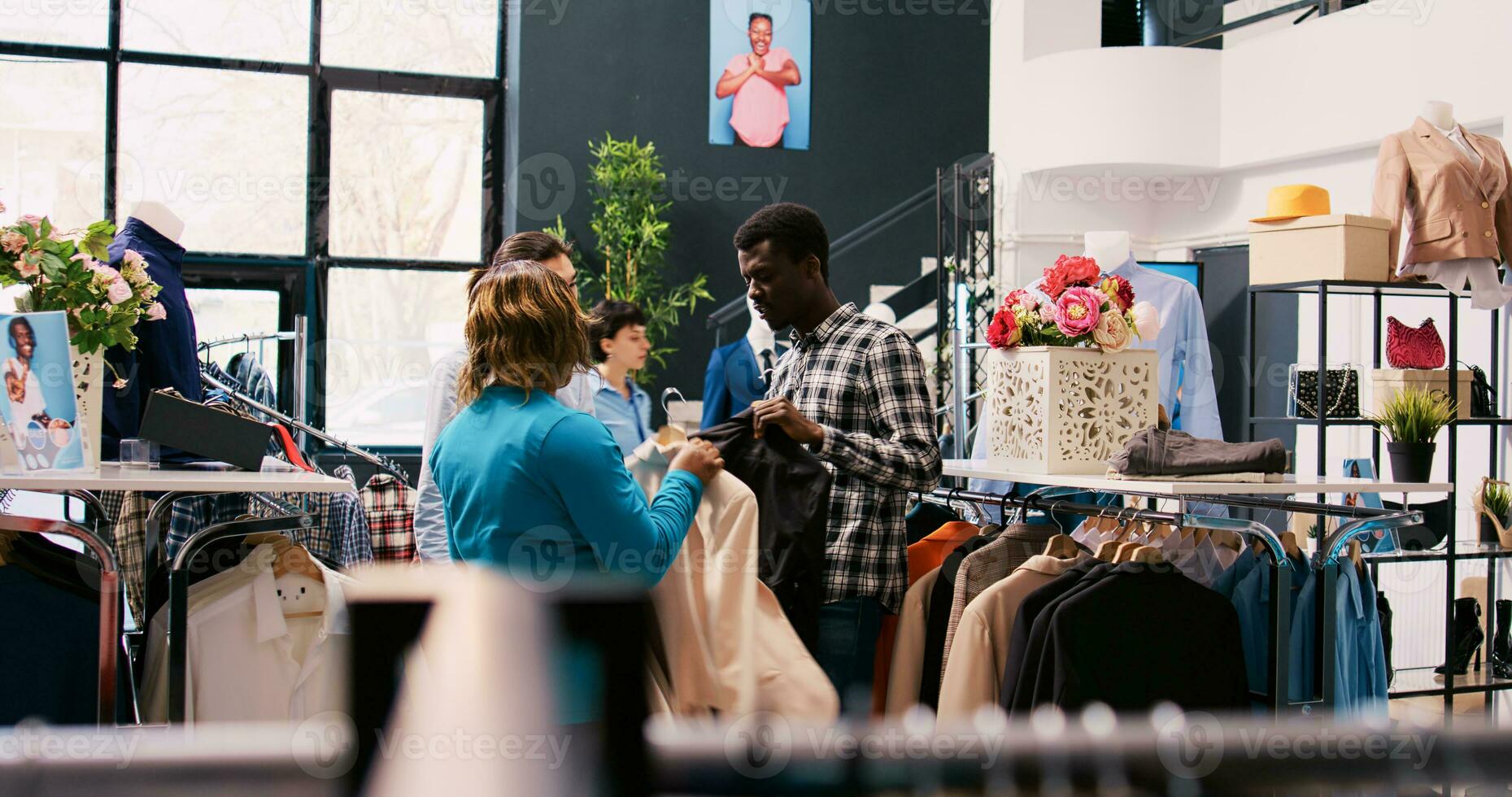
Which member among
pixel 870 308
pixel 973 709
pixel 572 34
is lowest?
pixel 973 709

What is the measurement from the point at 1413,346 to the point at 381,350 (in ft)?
20.9

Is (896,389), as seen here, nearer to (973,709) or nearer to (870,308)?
(973,709)

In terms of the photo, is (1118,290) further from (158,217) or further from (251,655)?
(158,217)

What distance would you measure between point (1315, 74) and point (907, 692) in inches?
218

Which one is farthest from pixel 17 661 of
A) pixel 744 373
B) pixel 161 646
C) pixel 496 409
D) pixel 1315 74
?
pixel 1315 74

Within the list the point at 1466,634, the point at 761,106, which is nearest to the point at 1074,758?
the point at 1466,634

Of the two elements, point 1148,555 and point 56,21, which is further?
point 56,21

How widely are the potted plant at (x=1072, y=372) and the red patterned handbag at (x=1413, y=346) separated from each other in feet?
8.30

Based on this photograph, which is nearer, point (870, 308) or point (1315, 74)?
point (1315, 74)

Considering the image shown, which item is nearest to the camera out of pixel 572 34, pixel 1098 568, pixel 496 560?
pixel 496 560

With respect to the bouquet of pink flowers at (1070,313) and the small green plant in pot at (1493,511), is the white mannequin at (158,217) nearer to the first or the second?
the bouquet of pink flowers at (1070,313)

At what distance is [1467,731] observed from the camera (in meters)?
0.24

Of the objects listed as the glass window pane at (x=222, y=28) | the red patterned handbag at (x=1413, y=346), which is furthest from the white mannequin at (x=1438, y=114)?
the glass window pane at (x=222, y=28)

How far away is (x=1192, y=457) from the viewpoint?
8.75 ft
